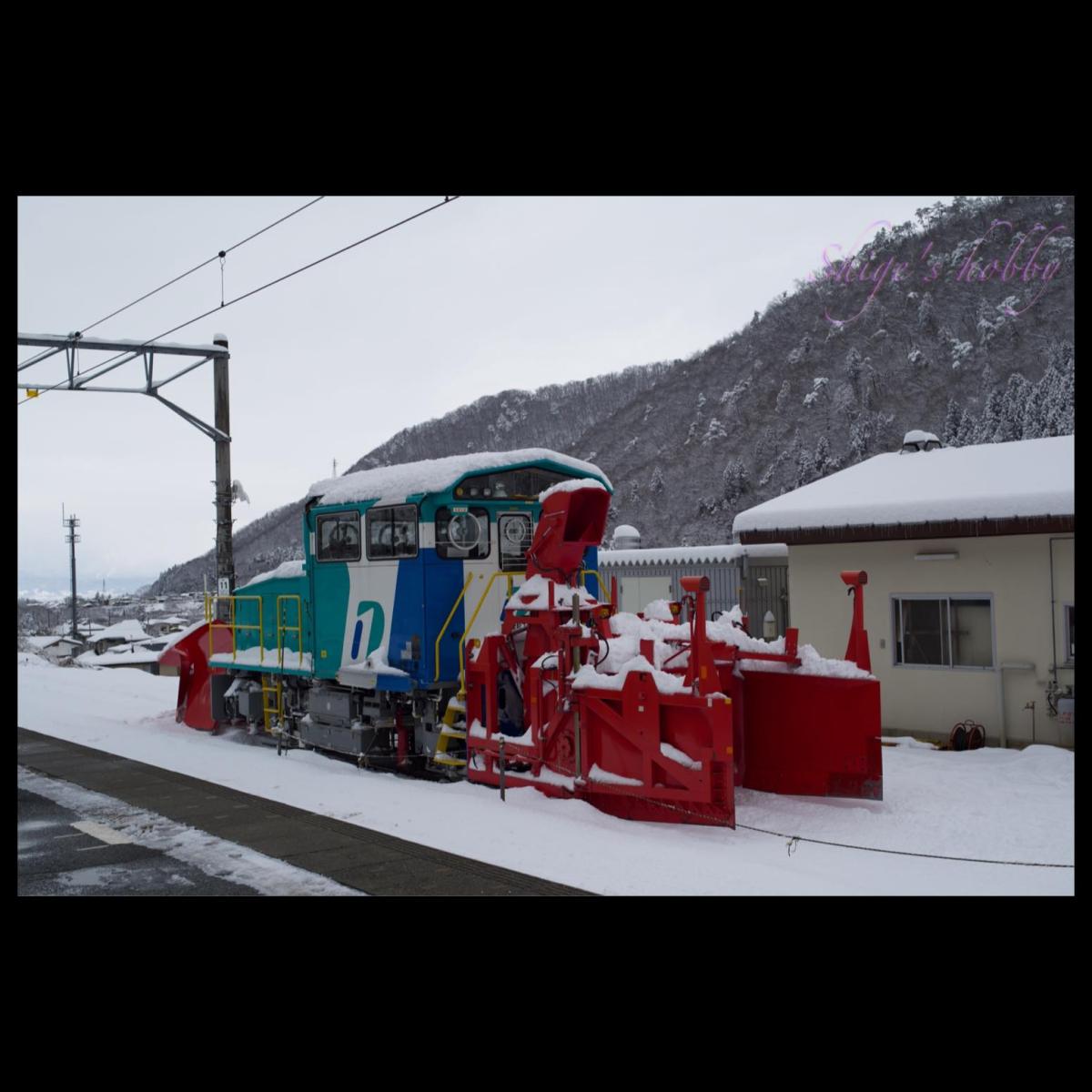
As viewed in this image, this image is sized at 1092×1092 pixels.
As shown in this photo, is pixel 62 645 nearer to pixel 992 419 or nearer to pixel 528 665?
pixel 528 665

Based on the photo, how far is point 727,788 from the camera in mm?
7523

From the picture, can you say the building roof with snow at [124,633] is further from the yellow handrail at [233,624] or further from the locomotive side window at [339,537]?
the locomotive side window at [339,537]

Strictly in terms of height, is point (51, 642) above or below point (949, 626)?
below

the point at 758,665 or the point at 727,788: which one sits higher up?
the point at 758,665

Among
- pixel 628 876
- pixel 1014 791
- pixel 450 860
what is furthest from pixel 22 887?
pixel 1014 791

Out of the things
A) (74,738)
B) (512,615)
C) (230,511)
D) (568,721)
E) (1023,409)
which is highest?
(1023,409)

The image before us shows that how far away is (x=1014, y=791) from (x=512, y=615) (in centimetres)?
507

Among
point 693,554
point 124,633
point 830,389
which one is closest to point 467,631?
point 693,554

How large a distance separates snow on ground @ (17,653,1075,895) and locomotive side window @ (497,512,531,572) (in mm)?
2501

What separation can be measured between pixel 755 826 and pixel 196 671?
9450mm

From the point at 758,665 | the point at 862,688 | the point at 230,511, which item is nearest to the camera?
the point at 862,688

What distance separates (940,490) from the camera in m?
12.4

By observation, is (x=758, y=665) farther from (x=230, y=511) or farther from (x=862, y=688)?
(x=230, y=511)

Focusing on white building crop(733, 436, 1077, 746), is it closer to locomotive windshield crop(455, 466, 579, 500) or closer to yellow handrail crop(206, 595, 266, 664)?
locomotive windshield crop(455, 466, 579, 500)
